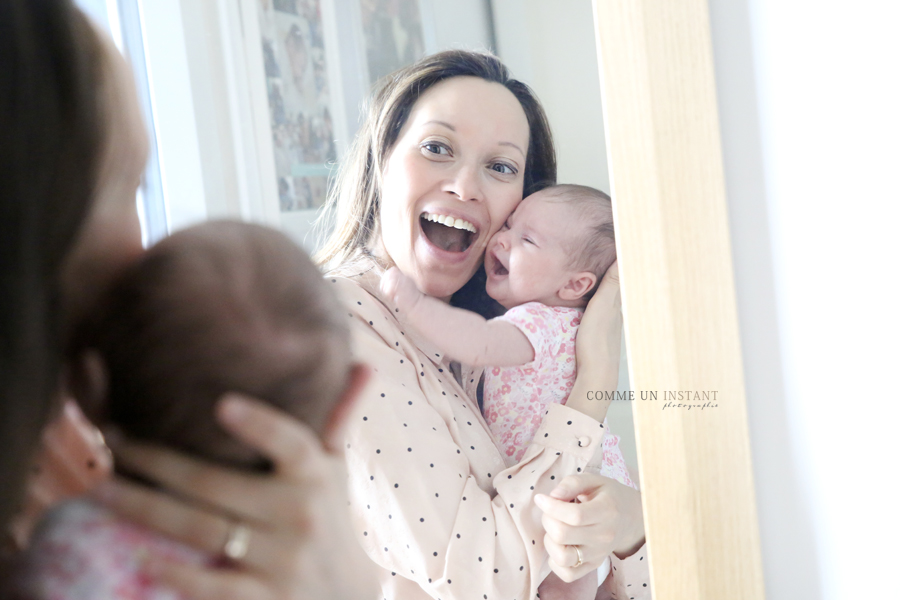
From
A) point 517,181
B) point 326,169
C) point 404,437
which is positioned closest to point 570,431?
point 404,437

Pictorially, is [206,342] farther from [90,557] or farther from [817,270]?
[817,270]

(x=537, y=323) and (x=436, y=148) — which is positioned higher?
(x=436, y=148)

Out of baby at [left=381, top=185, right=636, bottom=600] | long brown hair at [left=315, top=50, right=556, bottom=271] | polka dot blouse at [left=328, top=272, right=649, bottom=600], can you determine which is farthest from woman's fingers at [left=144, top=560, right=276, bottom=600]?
long brown hair at [left=315, top=50, right=556, bottom=271]

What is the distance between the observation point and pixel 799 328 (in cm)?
61

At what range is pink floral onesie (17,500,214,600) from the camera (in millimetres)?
318

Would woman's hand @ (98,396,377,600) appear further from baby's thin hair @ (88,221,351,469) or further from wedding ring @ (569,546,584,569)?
wedding ring @ (569,546,584,569)

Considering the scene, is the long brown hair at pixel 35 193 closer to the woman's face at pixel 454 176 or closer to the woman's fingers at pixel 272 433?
the woman's fingers at pixel 272 433

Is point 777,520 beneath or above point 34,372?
beneath

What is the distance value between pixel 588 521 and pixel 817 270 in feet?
1.11

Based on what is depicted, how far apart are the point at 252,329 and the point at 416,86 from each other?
49 cm

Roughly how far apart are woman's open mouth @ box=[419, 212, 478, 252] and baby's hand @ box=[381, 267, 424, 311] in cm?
6

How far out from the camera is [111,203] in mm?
375

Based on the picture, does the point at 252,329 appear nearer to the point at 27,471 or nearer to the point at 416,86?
the point at 27,471

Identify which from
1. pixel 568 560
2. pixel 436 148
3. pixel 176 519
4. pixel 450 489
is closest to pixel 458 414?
pixel 450 489
